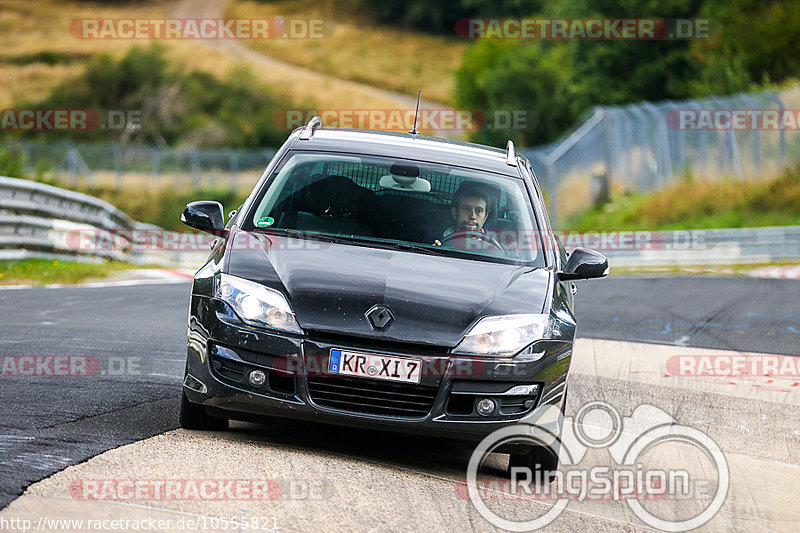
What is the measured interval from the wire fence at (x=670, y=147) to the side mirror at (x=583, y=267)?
20627 millimetres

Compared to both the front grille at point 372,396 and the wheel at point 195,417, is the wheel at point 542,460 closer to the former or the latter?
the front grille at point 372,396

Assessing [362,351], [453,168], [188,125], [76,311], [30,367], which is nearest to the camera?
[362,351]

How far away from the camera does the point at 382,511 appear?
514 cm

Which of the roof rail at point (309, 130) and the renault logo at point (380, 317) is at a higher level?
the roof rail at point (309, 130)

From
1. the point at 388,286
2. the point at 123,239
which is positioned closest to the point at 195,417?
the point at 388,286

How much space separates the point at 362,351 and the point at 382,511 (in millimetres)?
866

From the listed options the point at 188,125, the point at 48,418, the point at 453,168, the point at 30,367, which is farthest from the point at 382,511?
the point at 188,125

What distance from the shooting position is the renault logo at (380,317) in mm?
5781

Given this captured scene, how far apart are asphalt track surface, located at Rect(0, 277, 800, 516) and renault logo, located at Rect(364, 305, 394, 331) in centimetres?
79

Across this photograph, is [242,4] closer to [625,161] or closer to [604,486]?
[625,161]

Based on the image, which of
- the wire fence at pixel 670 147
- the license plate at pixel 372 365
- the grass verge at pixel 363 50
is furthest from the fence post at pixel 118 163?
the grass verge at pixel 363 50

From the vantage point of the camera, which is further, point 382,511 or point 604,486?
point 604,486

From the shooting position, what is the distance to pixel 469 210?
700cm

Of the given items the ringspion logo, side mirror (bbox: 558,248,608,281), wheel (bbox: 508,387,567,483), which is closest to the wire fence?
the ringspion logo
